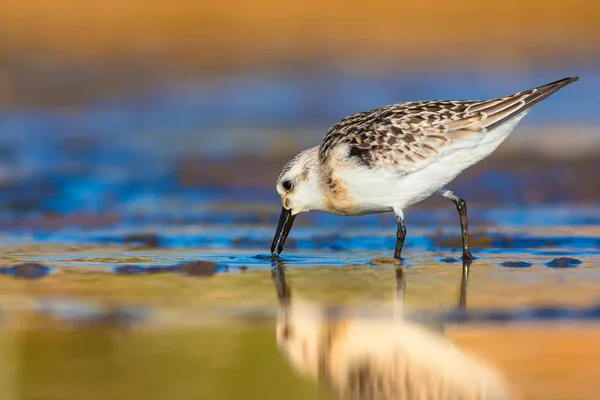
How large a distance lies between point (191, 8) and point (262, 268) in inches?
808

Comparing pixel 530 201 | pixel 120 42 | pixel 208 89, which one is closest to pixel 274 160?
pixel 530 201

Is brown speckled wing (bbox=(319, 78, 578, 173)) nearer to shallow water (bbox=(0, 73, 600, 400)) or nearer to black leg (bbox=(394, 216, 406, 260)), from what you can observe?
black leg (bbox=(394, 216, 406, 260))

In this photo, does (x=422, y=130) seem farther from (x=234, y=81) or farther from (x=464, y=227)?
(x=234, y=81)

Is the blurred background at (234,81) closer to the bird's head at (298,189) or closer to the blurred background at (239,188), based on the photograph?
the blurred background at (239,188)

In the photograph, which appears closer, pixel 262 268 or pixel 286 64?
pixel 262 268

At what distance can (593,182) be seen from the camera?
13016 mm

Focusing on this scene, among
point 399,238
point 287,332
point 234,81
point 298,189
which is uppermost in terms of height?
point 234,81

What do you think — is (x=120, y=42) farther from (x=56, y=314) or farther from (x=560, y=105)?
(x=56, y=314)

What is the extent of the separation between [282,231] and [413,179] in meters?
1.30

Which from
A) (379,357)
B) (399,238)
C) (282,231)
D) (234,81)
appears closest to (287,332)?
(379,357)

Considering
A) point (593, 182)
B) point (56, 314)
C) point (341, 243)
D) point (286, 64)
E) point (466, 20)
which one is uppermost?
point (466, 20)

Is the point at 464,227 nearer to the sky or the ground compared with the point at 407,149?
nearer to the ground

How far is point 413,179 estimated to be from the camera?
870 cm

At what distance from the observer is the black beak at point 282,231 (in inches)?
363
